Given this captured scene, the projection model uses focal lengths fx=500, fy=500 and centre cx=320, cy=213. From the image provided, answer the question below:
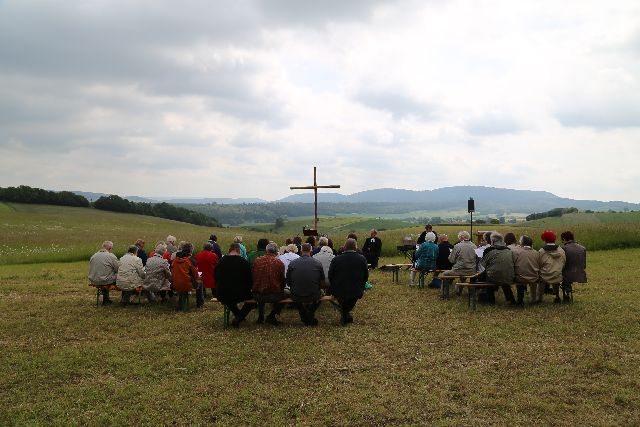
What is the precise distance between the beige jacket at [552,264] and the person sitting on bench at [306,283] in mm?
5271

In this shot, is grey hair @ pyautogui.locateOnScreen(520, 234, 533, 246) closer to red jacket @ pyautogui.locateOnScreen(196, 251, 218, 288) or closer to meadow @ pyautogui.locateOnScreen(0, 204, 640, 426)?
meadow @ pyautogui.locateOnScreen(0, 204, 640, 426)

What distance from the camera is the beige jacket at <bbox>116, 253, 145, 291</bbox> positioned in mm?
12508

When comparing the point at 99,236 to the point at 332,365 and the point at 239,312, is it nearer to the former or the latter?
the point at 239,312

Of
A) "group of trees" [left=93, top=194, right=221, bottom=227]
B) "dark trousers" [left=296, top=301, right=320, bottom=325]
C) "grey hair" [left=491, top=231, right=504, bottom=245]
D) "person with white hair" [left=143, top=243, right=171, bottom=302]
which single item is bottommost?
"dark trousers" [left=296, top=301, right=320, bottom=325]

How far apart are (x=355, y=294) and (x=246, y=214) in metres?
146

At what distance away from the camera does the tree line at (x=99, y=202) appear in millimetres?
75500

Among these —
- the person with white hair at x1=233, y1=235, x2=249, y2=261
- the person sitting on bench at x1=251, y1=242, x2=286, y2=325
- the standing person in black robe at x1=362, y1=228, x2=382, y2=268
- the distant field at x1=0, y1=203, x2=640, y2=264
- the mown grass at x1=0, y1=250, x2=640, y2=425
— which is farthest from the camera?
the distant field at x1=0, y1=203, x2=640, y2=264

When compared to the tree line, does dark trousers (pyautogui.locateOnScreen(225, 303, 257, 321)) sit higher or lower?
lower

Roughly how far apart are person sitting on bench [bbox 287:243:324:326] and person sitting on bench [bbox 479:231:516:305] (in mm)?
4065

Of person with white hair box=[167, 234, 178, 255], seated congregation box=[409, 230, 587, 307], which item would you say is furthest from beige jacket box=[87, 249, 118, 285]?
seated congregation box=[409, 230, 587, 307]

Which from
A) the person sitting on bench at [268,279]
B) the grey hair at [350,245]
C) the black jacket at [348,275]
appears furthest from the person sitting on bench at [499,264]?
the person sitting on bench at [268,279]

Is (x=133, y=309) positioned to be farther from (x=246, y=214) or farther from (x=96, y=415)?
(x=246, y=214)

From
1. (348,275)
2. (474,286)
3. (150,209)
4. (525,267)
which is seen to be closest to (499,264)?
(525,267)

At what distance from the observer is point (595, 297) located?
12.4m
